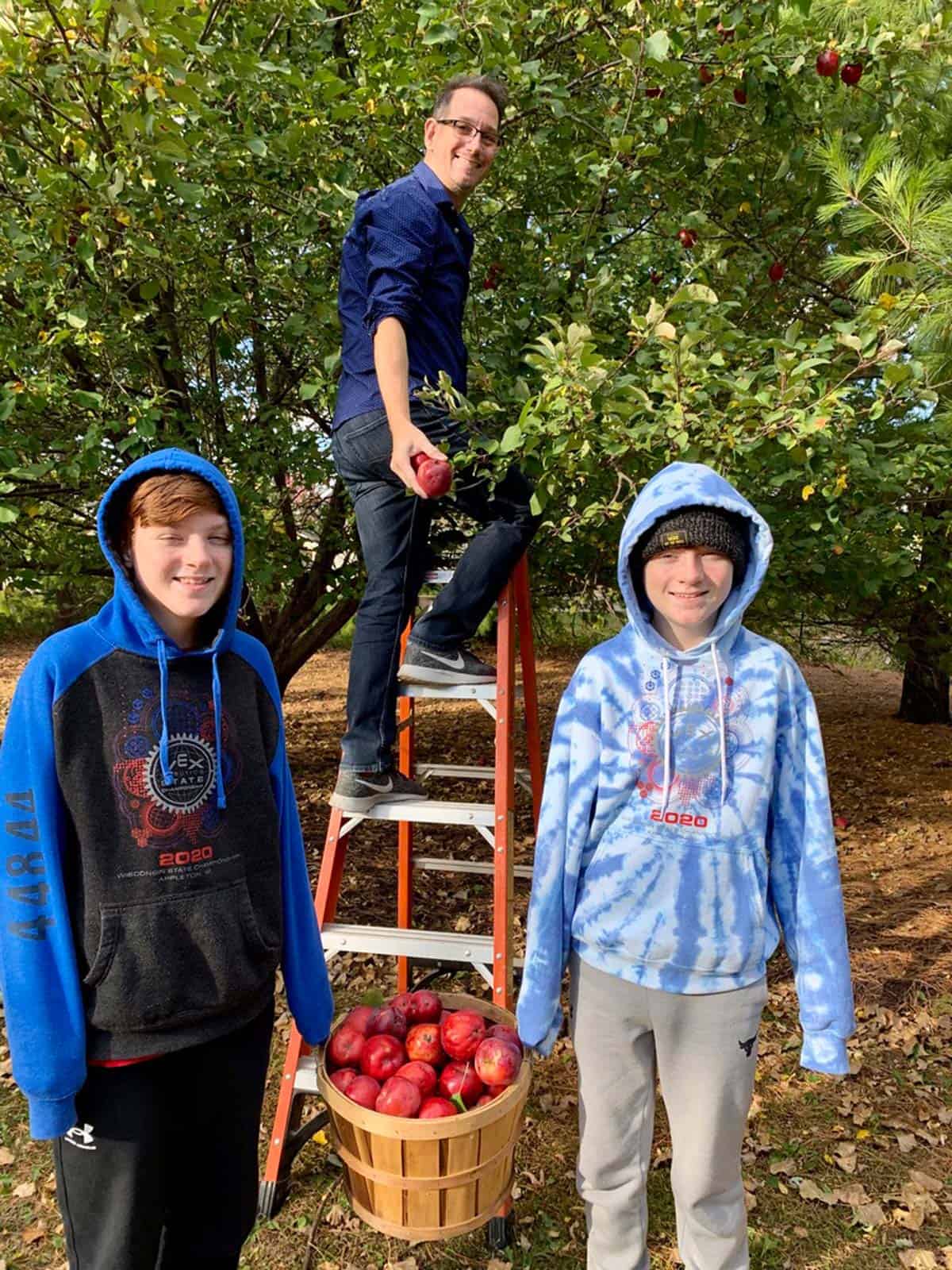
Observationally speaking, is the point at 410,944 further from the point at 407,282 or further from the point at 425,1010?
the point at 407,282

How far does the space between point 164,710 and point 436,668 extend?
1.11 m

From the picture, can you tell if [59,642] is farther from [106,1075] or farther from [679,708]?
[679,708]

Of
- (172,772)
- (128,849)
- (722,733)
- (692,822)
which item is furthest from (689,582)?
(128,849)

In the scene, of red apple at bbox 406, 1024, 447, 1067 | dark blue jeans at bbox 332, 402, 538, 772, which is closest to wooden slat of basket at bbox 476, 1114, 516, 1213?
red apple at bbox 406, 1024, 447, 1067

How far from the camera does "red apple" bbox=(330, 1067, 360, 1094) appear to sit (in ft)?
6.98

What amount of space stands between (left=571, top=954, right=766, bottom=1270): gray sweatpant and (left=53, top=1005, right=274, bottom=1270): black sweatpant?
2.35 ft

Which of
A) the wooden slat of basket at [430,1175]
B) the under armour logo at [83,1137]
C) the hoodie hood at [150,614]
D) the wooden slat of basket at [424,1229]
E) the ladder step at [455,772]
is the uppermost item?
the hoodie hood at [150,614]

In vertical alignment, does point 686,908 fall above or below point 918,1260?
above

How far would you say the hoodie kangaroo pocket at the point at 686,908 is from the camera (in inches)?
72.2

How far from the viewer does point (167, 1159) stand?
1.67 meters

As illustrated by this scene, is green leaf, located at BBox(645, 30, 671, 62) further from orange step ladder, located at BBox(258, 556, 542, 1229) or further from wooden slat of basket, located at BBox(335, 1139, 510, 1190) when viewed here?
wooden slat of basket, located at BBox(335, 1139, 510, 1190)

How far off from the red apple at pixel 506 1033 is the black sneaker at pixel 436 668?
956 millimetres

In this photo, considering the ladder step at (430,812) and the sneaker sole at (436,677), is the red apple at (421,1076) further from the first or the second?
the sneaker sole at (436,677)

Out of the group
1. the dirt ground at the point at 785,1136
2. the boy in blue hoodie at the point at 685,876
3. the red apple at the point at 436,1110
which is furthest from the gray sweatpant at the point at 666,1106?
the dirt ground at the point at 785,1136
